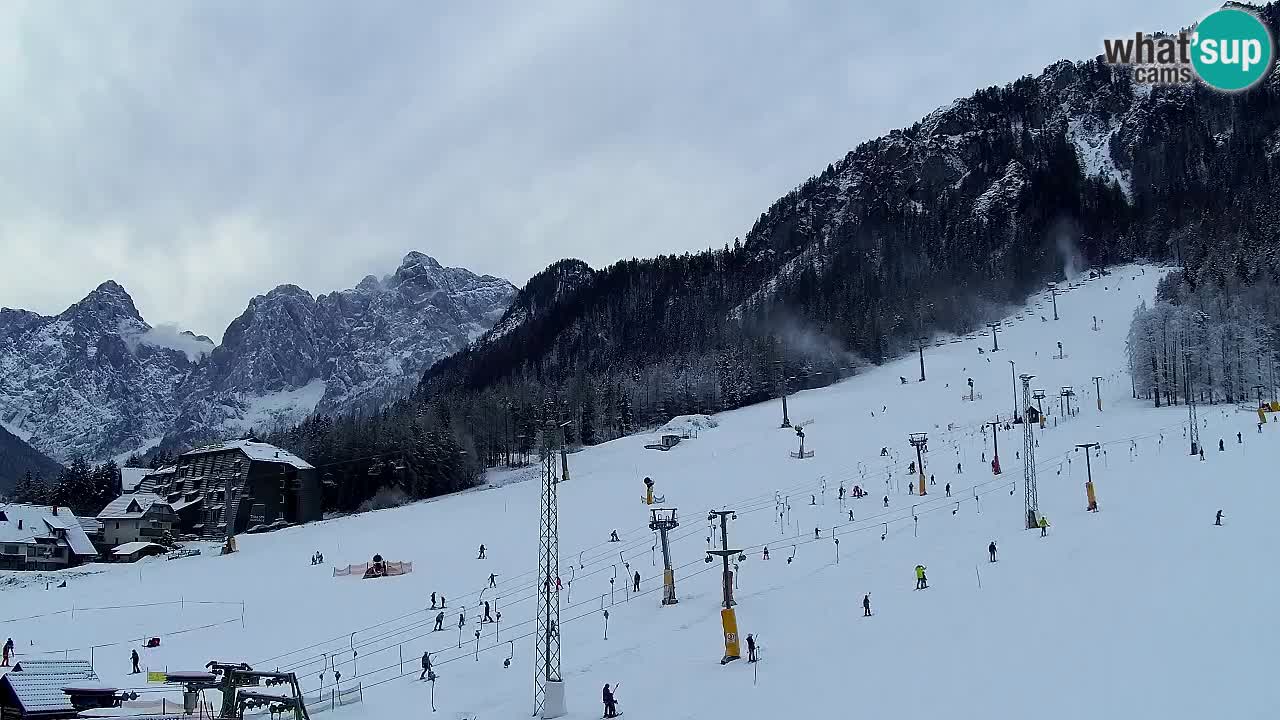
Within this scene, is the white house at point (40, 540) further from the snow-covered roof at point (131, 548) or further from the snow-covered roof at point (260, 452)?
the snow-covered roof at point (260, 452)

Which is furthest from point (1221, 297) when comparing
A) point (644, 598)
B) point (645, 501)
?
point (644, 598)

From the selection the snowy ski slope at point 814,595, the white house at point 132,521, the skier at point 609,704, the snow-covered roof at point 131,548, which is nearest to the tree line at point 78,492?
the white house at point 132,521

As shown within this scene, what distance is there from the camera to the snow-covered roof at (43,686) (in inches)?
934

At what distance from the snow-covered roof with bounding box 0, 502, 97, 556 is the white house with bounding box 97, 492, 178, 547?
9.38ft

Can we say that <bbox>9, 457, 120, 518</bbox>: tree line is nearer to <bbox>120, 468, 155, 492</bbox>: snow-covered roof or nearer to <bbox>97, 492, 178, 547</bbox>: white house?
<bbox>120, 468, 155, 492</bbox>: snow-covered roof

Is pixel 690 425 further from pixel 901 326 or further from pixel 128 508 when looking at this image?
pixel 901 326

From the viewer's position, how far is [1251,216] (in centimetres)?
14100

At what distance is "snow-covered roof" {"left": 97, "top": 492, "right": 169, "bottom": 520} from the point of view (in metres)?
79.7

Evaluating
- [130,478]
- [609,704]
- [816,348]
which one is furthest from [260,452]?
[816,348]

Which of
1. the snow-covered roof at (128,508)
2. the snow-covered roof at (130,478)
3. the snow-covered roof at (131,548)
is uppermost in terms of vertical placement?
the snow-covered roof at (130,478)

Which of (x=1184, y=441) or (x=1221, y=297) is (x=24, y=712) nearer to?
(x=1184, y=441)

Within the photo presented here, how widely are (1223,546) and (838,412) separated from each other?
62.8m

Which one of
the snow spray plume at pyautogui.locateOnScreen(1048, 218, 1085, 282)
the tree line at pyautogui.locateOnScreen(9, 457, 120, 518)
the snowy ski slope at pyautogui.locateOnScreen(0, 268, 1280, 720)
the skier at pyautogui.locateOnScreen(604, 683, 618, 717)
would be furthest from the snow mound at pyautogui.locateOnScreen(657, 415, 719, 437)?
the snow spray plume at pyautogui.locateOnScreen(1048, 218, 1085, 282)

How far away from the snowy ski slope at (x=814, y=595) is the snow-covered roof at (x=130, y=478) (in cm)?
2761
